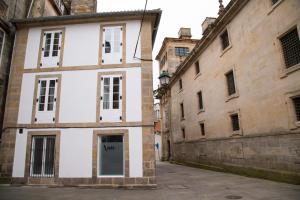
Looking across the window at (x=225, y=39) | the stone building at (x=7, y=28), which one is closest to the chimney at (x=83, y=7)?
the stone building at (x=7, y=28)

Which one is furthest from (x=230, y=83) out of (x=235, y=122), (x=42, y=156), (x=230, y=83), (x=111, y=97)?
(x=42, y=156)

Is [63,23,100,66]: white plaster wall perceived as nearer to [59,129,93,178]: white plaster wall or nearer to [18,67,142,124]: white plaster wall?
[18,67,142,124]: white plaster wall

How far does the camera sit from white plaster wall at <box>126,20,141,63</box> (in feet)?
34.2

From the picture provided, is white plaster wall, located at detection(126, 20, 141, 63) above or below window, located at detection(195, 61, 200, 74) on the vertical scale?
below

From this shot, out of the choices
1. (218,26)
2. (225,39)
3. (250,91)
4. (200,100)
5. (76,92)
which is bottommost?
(76,92)

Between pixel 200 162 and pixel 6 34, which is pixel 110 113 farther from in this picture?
pixel 200 162

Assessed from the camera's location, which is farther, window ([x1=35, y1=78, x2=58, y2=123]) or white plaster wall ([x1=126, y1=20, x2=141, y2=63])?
white plaster wall ([x1=126, y1=20, x2=141, y2=63])

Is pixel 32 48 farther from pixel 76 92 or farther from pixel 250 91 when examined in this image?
pixel 250 91

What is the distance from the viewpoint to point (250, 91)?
12.0 metres

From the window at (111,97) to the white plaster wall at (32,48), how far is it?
3688 millimetres

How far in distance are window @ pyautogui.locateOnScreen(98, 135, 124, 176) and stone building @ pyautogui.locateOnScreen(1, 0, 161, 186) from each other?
0.13 feet

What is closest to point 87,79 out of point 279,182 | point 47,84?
point 47,84

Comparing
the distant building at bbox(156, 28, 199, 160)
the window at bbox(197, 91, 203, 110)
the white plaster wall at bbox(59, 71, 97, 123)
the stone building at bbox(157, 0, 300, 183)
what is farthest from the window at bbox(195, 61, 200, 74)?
the white plaster wall at bbox(59, 71, 97, 123)

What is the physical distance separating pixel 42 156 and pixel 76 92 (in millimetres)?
3223
